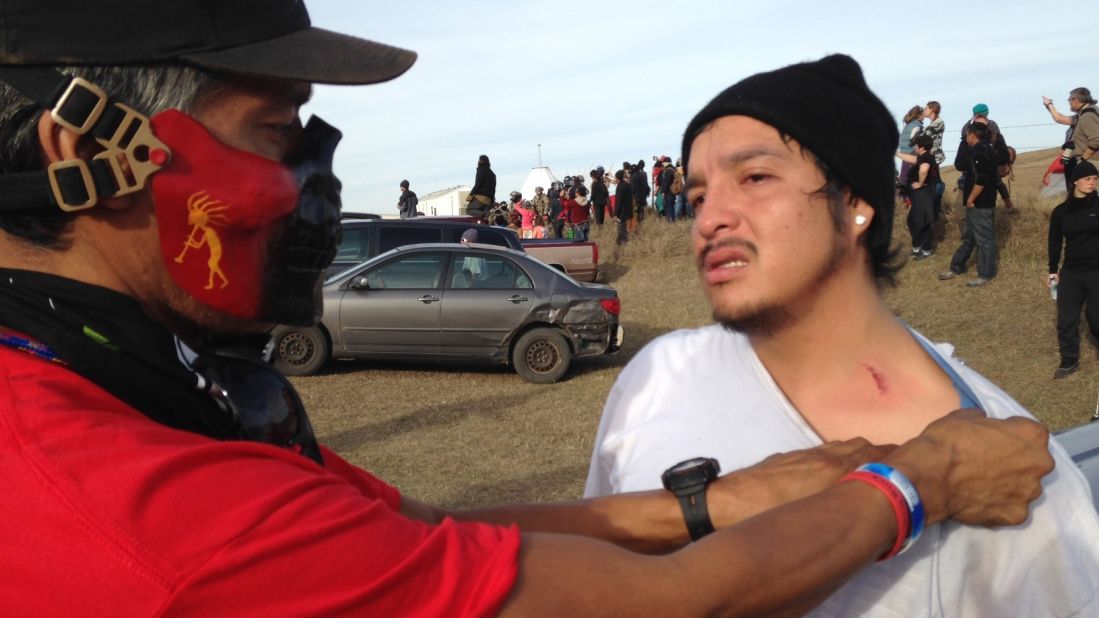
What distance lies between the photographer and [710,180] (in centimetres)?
254

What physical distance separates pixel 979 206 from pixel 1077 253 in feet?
14.8

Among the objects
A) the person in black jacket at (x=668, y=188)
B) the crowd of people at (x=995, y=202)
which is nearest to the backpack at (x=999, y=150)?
the crowd of people at (x=995, y=202)

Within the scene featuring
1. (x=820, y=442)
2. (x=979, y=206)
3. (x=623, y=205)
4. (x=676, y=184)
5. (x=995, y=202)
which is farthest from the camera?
(x=623, y=205)

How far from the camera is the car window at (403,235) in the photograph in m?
13.5

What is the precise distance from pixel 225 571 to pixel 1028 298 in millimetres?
14231

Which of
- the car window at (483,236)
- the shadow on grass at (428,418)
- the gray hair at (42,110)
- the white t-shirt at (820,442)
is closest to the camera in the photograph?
the gray hair at (42,110)

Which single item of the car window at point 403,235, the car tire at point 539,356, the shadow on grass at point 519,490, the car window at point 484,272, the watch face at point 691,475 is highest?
the car window at point 403,235

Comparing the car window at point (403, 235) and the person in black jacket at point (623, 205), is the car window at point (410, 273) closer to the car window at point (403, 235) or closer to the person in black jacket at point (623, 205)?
the car window at point (403, 235)

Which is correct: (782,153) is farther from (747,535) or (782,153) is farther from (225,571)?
(225,571)

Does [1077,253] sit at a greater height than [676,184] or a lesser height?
lesser

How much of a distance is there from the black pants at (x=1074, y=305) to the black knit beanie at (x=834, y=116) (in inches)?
329

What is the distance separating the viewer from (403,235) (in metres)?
13.7

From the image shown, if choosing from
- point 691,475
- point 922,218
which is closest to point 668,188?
point 922,218

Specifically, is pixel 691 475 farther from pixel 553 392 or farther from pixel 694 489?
pixel 553 392
